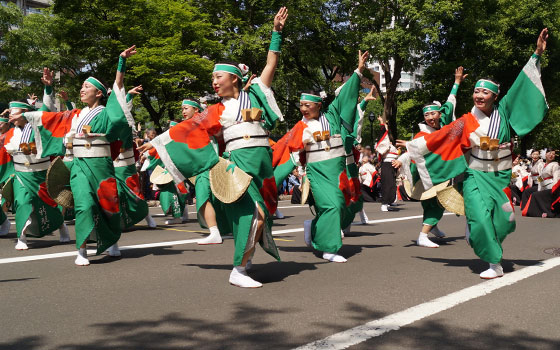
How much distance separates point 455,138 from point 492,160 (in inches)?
16.9

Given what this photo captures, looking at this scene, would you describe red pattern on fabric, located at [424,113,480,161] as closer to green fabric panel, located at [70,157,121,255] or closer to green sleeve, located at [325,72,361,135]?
green sleeve, located at [325,72,361,135]

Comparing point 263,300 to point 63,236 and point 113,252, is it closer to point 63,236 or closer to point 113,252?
point 113,252

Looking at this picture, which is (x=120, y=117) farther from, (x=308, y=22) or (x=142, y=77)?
(x=308, y=22)

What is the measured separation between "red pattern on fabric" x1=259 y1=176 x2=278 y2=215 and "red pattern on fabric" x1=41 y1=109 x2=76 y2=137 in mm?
3030

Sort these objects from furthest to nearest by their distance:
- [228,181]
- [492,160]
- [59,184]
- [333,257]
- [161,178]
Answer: [161,178] → [59,184] → [333,257] → [492,160] → [228,181]

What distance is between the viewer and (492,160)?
5.77m

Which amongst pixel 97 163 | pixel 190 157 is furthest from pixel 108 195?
pixel 190 157

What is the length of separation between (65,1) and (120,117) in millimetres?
20920

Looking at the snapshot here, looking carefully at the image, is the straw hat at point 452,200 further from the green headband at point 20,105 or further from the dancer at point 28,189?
the green headband at point 20,105

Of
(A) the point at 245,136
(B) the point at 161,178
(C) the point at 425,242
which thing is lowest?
(C) the point at 425,242

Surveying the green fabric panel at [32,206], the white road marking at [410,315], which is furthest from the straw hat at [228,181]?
the green fabric panel at [32,206]

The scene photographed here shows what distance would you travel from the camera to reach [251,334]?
3.74 metres

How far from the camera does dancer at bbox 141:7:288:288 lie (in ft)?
17.0

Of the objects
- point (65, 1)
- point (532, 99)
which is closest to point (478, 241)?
point (532, 99)
